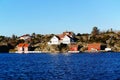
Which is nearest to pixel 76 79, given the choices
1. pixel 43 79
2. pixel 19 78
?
pixel 43 79

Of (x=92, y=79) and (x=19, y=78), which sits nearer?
(x=92, y=79)

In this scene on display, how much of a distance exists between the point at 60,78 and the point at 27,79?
4784 millimetres

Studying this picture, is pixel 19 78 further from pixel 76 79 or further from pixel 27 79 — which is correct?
pixel 76 79

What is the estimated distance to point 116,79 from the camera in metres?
52.1

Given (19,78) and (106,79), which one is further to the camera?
(19,78)

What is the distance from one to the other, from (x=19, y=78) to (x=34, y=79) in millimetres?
3038

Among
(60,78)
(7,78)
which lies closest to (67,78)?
(60,78)

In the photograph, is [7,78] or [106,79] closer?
[106,79]

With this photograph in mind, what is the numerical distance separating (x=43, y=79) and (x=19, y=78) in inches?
164

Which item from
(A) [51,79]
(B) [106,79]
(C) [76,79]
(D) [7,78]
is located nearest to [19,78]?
(D) [7,78]

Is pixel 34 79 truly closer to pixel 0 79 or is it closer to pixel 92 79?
pixel 0 79

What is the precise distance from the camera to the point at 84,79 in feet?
Answer: 174

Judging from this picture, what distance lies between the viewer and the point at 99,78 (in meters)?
52.9

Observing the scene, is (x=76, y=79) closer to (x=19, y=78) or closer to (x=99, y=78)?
(x=99, y=78)
